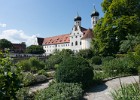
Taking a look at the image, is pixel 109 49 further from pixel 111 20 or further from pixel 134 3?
pixel 134 3

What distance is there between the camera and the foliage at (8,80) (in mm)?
5571

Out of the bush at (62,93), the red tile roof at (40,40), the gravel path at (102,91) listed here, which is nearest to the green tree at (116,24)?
the gravel path at (102,91)

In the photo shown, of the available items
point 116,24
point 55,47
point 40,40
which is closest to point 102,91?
point 116,24

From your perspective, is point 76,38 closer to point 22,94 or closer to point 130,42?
point 130,42

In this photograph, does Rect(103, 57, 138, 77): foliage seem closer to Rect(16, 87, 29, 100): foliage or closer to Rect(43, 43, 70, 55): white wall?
Rect(16, 87, 29, 100): foliage

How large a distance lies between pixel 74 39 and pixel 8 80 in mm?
71106

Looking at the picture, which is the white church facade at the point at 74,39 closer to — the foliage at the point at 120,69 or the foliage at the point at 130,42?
the foliage at the point at 130,42

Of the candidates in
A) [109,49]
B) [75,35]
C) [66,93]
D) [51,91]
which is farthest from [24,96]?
[75,35]

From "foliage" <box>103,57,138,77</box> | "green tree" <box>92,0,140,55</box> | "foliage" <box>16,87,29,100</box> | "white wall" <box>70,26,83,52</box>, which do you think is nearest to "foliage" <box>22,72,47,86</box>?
"foliage" <box>16,87,29,100</box>

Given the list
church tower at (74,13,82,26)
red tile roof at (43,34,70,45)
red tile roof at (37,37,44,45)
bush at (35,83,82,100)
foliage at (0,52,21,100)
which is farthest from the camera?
red tile roof at (37,37,44,45)

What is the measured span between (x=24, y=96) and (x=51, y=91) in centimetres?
120

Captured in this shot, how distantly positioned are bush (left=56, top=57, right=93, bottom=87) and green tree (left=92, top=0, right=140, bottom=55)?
1604 centimetres

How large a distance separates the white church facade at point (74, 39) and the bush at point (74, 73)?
171 ft

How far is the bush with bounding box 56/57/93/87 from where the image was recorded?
12130 millimetres
